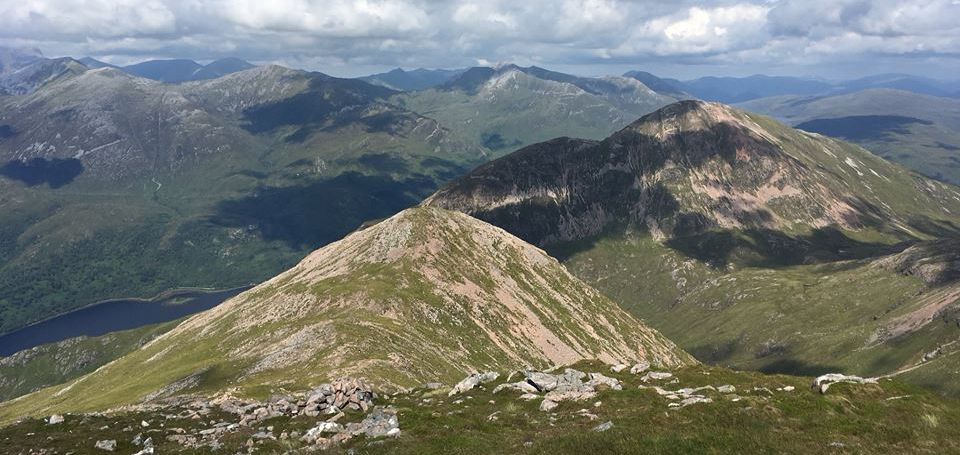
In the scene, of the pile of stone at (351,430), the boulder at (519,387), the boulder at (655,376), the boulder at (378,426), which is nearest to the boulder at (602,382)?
the boulder at (655,376)

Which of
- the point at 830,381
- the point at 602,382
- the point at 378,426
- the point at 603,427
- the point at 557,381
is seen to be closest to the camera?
the point at 603,427

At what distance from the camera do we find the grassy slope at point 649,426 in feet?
110

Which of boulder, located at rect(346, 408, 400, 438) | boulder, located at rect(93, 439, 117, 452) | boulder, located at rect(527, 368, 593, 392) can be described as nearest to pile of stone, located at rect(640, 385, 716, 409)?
boulder, located at rect(527, 368, 593, 392)

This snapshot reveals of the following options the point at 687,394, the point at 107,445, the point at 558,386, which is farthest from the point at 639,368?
the point at 107,445

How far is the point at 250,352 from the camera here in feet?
427

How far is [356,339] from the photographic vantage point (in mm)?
116812

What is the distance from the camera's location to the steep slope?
4279 inches

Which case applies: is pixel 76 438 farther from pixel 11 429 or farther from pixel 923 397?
pixel 923 397

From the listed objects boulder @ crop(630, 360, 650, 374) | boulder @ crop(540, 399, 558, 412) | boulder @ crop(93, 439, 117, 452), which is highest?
boulder @ crop(93, 439, 117, 452)

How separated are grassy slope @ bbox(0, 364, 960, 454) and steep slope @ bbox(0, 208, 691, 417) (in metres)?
40.1

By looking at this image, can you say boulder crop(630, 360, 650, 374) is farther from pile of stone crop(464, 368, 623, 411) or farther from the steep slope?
the steep slope

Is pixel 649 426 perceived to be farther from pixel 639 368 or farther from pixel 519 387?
pixel 639 368

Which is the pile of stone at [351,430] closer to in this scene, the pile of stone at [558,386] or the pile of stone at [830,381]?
the pile of stone at [558,386]

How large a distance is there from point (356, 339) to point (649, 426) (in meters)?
87.6
